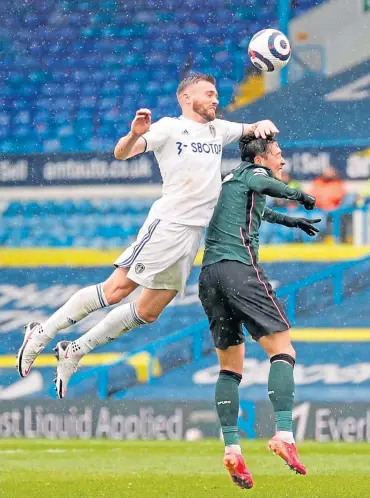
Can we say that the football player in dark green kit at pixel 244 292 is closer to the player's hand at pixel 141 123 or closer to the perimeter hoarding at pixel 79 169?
the player's hand at pixel 141 123

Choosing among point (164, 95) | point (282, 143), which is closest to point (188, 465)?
point (282, 143)

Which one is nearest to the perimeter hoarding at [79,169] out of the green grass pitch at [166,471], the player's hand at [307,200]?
the green grass pitch at [166,471]

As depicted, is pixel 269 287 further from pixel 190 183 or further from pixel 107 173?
pixel 107 173

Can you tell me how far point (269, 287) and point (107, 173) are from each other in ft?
27.3

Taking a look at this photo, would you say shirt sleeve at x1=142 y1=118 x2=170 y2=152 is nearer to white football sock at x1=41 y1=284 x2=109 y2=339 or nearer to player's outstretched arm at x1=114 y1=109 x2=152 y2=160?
player's outstretched arm at x1=114 y1=109 x2=152 y2=160

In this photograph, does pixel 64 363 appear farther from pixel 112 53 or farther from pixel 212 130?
pixel 112 53

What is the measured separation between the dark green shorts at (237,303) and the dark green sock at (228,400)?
191 mm

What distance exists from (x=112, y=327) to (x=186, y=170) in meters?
0.99

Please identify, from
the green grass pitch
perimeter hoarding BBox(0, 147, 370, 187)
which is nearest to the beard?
the green grass pitch

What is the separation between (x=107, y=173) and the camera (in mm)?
14133

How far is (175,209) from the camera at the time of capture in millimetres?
6344

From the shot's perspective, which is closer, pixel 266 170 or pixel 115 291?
pixel 266 170

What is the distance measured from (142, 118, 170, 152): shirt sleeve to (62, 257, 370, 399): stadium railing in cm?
715

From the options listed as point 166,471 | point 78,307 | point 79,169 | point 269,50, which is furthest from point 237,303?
point 79,169
